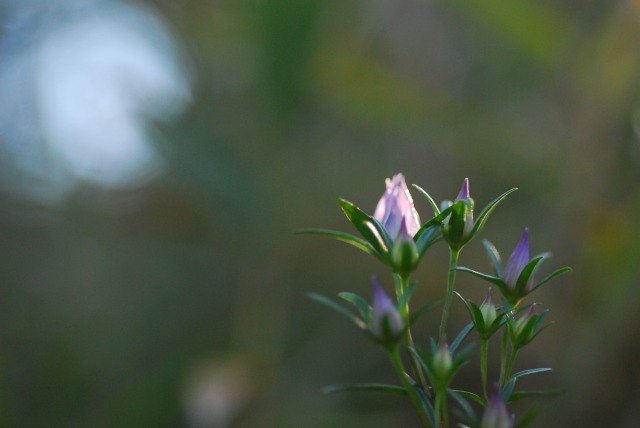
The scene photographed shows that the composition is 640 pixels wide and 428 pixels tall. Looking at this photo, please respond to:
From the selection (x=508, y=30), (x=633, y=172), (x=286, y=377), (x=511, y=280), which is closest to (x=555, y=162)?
(x=633, y=172)

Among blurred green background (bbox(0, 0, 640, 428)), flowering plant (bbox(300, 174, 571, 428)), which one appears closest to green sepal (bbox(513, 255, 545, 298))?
flowering plant (bbox(300, 174, 571, 428))

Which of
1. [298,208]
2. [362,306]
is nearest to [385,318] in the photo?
[362,306]

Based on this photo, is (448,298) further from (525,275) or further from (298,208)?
(298,208)

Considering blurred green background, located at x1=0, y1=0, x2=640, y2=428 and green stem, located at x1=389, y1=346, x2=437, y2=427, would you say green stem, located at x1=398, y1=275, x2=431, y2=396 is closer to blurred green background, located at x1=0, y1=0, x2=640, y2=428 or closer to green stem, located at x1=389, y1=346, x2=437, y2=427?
green stem, located at x1=389, y1=346, x2=437, y2=427

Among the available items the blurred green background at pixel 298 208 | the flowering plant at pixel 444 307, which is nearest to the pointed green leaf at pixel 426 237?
the flowering plant at pixel 444 307

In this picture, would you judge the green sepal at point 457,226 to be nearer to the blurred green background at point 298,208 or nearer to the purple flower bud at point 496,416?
the purple flower bud at point 496,416

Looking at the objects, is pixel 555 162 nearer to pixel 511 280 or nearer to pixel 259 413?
pixel 259 413

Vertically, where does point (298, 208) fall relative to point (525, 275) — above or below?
below
